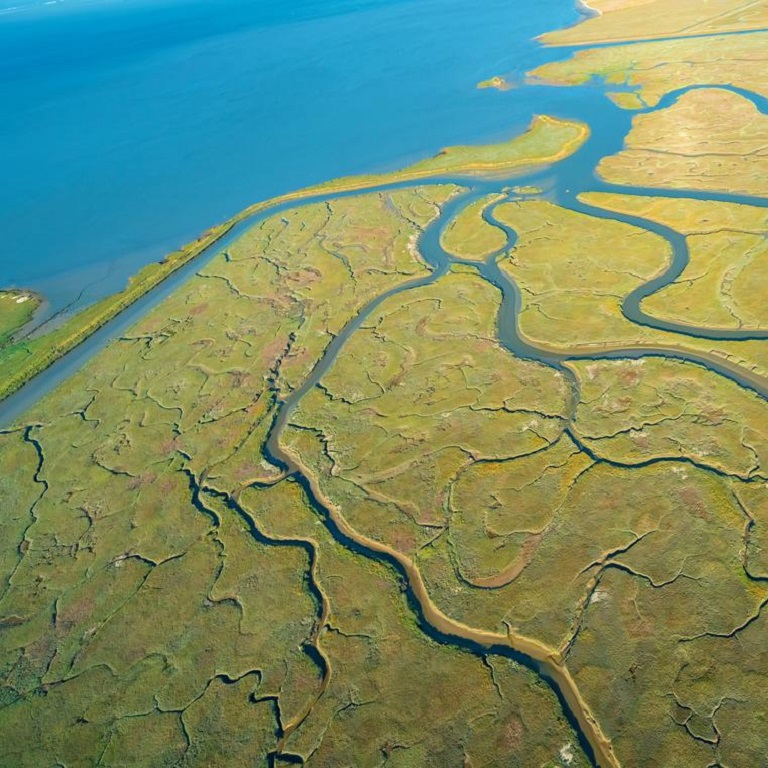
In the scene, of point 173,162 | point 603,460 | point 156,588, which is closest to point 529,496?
point 603,460

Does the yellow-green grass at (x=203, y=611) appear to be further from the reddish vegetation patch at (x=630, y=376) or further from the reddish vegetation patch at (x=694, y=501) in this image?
the reddish vegetation patch at (x=694, y=501)

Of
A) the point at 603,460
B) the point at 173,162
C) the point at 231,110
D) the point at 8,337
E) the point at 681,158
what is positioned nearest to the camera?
the point at 603,460

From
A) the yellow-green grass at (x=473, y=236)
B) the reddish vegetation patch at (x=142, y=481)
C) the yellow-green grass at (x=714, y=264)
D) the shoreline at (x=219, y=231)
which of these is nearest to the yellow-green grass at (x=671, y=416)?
the yellow-green grass at (x=714, y=264)

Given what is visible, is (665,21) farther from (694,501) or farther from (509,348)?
(694,501)

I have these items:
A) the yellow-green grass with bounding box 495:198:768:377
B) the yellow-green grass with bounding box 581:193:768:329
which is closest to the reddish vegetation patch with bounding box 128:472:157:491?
the yellow-green grass with bounding box 495:198:768:377

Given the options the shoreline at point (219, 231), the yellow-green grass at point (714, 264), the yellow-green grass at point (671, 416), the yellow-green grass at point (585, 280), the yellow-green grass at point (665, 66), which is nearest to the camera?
the yellow-green grass at point (671, 416)

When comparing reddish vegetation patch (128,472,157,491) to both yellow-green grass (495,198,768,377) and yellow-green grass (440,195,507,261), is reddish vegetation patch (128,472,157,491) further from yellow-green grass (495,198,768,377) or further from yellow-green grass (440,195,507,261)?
yellow-green grass (440,195,507,261)

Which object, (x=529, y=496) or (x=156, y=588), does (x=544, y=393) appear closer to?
(x=529, y=496)
